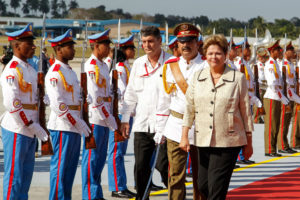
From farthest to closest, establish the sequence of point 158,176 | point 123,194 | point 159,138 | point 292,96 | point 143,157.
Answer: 1. point 292,96
2. point 158,176
3. point 123,194
4. point 143,157
5. point 159,138

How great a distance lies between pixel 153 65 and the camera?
7324 mm

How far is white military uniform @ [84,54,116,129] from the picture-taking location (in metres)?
7.50

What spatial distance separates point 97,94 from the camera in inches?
296

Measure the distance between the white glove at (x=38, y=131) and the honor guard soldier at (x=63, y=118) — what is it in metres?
0.35

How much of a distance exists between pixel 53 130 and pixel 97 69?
3.66 feet

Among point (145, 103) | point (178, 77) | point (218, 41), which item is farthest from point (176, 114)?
point (218, 41)

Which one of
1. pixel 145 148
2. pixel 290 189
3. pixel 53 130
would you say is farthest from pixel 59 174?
pixel 290 189

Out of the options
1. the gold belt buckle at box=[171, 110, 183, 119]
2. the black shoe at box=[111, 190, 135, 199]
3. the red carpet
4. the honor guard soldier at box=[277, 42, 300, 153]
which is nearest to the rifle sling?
the gold belt buckle at box=[171, 110, 183, 119]

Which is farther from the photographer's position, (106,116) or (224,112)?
(106,116)

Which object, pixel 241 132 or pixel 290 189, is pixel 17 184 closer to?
pixel 241 132

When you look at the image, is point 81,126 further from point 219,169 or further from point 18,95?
point 219,169

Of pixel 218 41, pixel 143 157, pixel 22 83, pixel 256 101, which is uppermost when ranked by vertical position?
pixel 218 41

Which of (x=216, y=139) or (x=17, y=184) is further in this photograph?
(x=17, y=184)

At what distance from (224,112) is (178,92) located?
0.96 meters
